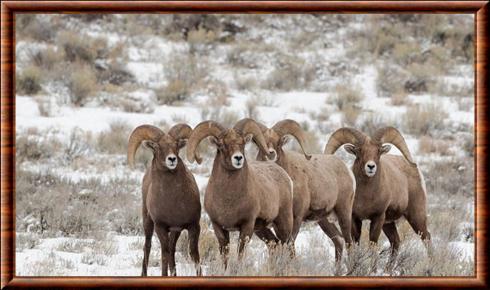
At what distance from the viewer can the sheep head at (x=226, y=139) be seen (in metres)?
8.38

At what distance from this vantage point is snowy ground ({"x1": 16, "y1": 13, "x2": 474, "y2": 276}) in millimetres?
9203

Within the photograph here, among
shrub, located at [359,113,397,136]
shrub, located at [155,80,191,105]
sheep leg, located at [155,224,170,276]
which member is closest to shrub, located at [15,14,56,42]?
shrub, located at [155,80,191,105]

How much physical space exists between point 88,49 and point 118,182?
7.70m

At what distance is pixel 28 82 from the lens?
60.8ft

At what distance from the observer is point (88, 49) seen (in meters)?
20.9

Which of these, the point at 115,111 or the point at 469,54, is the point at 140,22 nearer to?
the point at 115,111

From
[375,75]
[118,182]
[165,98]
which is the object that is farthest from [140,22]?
[118,182]

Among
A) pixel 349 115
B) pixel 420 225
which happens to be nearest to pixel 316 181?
pixel 420 225

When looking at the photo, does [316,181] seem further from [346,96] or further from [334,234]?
[346,96]

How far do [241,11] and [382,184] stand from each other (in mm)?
3062

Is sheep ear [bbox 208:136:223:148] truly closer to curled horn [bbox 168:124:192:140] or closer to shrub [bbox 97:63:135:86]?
curled horn [bbox 168:124:192:140]

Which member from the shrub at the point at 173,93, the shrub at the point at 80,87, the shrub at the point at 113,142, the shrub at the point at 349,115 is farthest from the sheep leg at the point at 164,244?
the shrub at the point at 173,93

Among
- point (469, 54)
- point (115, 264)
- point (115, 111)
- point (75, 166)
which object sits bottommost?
point (115, 264)

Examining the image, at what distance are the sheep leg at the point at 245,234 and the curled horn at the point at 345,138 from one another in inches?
69.6
